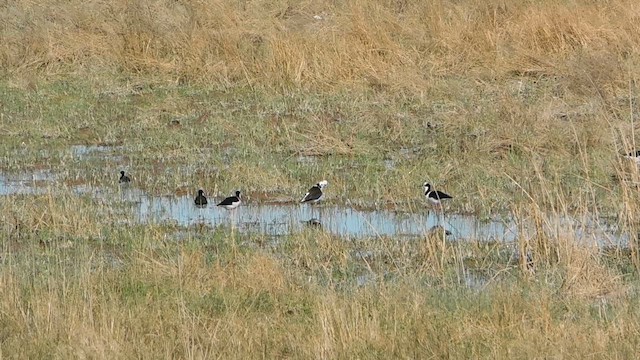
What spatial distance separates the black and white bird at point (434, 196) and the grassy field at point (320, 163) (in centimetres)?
15

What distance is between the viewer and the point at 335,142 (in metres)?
12.3

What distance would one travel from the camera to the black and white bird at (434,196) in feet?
32.1

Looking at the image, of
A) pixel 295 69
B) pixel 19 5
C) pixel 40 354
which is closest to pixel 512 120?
pixel 295 69

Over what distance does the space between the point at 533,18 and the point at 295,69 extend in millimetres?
3271

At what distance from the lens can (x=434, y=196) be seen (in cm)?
978

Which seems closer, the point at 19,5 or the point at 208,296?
the point at 208,296

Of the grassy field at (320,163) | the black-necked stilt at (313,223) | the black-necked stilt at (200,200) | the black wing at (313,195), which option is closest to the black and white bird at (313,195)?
the black wing at (313,195)

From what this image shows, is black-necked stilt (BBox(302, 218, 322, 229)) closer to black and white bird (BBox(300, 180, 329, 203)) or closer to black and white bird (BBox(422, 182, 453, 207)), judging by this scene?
black and white bird (BBox(300, 180, 329, 203))

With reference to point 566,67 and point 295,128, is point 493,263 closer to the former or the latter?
point 295,128

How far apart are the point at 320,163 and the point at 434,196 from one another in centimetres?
233

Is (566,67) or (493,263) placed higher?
(566,67)

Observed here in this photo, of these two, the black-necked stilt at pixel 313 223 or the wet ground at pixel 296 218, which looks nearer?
the wet ground at pixel 296 218

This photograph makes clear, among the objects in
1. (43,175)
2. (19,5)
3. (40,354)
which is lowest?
(40,354)

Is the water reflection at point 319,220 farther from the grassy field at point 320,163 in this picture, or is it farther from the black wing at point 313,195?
the grassy field at point 320,163
